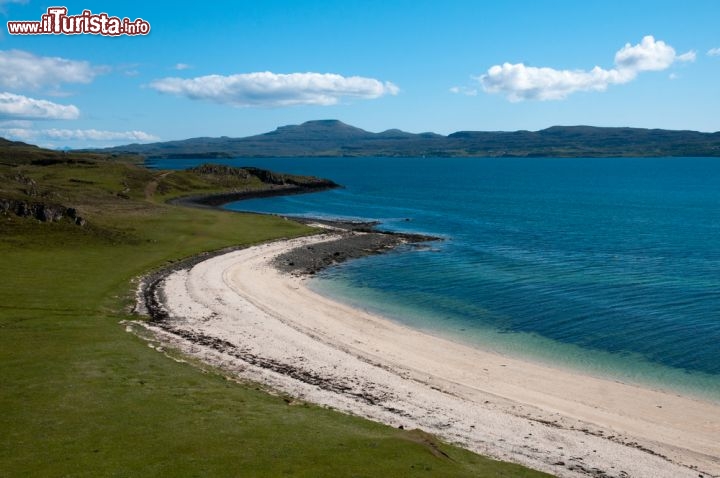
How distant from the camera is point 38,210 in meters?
75.2

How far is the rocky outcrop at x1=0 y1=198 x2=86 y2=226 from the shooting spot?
241ft

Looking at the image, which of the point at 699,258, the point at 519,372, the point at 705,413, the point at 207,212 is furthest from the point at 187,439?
the point at 207,212

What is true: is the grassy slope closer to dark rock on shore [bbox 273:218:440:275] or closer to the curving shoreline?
the curving shoreline

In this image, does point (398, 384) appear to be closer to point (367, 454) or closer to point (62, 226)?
point (367, 454)

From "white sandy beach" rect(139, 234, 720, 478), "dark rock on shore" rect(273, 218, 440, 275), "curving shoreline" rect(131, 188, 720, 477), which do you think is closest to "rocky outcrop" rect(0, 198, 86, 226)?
"curving shoreline" rect(131, 188, 720, 477)

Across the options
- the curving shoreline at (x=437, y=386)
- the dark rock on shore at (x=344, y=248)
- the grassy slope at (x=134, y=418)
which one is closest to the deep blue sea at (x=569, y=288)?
the dark rock on shore at (x=344, y=248)

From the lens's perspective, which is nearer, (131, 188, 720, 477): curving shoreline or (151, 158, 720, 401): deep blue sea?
(131, 188, 720, 477): curving shoreline

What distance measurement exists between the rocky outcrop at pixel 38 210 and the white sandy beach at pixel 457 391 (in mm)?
32342

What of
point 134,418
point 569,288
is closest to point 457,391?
point 134,418

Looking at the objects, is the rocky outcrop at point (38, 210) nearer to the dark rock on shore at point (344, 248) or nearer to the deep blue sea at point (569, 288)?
the dark rock on shore at point (344, 248)

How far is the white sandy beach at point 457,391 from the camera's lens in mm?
28031

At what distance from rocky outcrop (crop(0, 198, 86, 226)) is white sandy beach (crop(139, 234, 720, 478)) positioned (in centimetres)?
3234

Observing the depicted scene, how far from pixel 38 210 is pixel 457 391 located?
207 feet

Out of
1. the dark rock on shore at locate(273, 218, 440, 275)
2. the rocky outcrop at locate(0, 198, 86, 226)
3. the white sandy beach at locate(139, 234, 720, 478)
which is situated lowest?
the white sandy beach at locate(139, 234, 720, 478)
